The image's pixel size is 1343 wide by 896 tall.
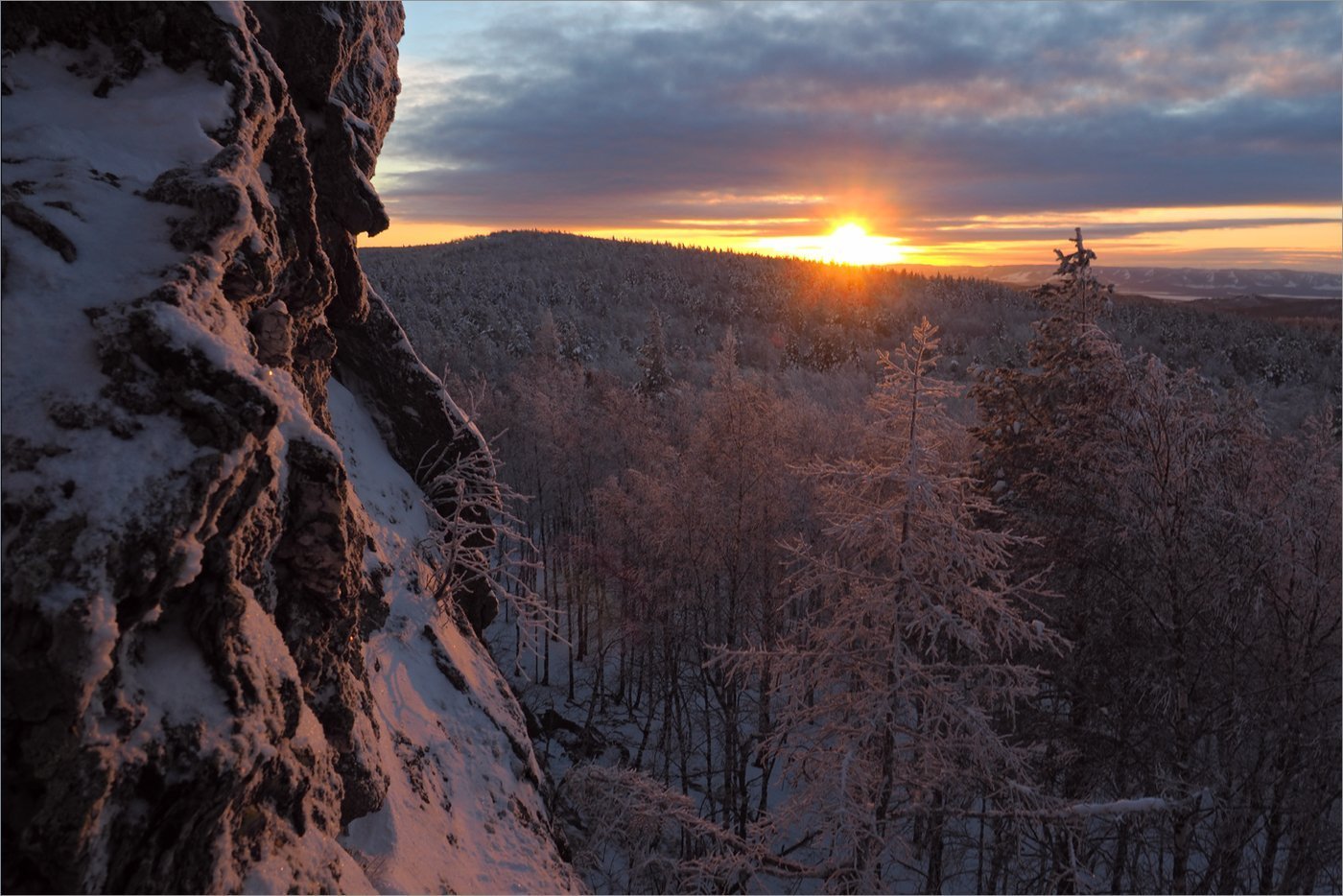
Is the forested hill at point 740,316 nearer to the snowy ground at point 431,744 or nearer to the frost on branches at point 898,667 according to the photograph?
the snowy ground at point 431,744

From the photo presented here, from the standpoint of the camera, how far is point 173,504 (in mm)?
4121

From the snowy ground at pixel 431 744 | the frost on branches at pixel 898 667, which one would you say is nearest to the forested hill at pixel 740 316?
the snowy ground at pixel 431 744

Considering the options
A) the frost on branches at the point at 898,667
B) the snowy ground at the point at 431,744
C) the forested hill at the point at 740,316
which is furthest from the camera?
the forested hill at the point at 740,316

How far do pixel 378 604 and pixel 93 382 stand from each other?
19.8ft

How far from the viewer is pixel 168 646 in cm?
436

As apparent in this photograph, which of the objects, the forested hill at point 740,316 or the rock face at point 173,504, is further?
the forested hill at point 740,316

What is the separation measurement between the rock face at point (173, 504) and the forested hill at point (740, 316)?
46261 mm

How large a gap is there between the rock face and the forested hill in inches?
1821

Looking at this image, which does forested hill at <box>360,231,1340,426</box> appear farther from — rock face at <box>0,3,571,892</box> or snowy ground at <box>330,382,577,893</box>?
rock face at <box>0,3,571,892</box>

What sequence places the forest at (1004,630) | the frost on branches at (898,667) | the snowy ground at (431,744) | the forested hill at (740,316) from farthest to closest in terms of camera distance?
the forested hill at (740,316) < the forest at (1004,630) < the frost on branches at (898,667) < the snowy ground at (431,744)

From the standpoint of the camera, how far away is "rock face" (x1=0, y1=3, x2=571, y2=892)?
3668 mm

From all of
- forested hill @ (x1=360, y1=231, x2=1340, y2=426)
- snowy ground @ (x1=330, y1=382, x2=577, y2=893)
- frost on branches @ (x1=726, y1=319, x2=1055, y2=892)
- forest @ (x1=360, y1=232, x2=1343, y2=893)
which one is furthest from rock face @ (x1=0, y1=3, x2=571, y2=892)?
forested hill @ (x1=360, y1=231, x2=1340, y2=426)

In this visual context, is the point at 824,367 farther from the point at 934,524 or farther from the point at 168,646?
the point at 168,646

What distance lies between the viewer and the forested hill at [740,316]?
243 ft
